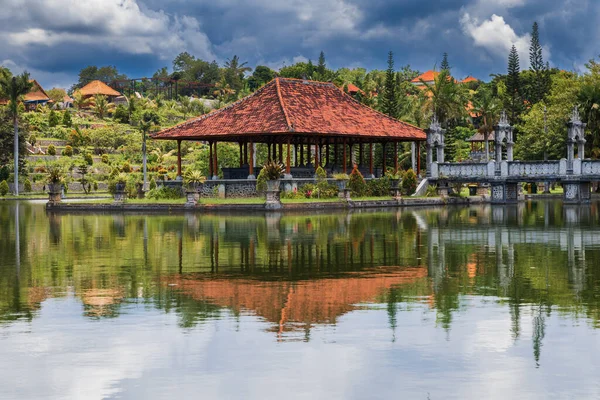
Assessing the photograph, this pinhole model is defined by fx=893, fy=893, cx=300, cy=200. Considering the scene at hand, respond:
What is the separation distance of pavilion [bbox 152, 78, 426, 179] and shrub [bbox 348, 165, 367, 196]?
263cm

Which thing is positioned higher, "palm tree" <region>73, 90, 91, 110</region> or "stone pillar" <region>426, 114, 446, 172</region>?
"palm tree" <region>73, 90, 91, 110</region>

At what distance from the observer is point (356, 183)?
4625 centimetres

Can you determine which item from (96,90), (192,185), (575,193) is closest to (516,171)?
(575,193)

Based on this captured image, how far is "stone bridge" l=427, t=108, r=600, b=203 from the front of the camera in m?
44.9

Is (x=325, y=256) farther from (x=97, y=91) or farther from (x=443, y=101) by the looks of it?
(x=97, y=91)

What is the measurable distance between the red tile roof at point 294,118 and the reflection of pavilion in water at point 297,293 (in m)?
30.1

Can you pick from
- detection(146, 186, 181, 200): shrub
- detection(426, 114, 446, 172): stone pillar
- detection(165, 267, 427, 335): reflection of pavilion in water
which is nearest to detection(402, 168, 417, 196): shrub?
detection(426, 114, 446, 172): stone pillar

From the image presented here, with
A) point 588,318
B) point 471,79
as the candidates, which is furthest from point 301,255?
point 471,79

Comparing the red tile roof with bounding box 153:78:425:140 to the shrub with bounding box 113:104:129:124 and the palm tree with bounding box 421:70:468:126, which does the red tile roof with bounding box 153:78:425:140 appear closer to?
the palm tree with bounding box 421:70:468:126

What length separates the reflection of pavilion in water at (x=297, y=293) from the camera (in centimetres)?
1157

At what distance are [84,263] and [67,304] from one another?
540 cm

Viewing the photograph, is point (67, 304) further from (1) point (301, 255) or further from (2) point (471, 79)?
(2) point (471, 79)

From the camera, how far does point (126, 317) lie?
1168cm

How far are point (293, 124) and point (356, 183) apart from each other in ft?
14.6
